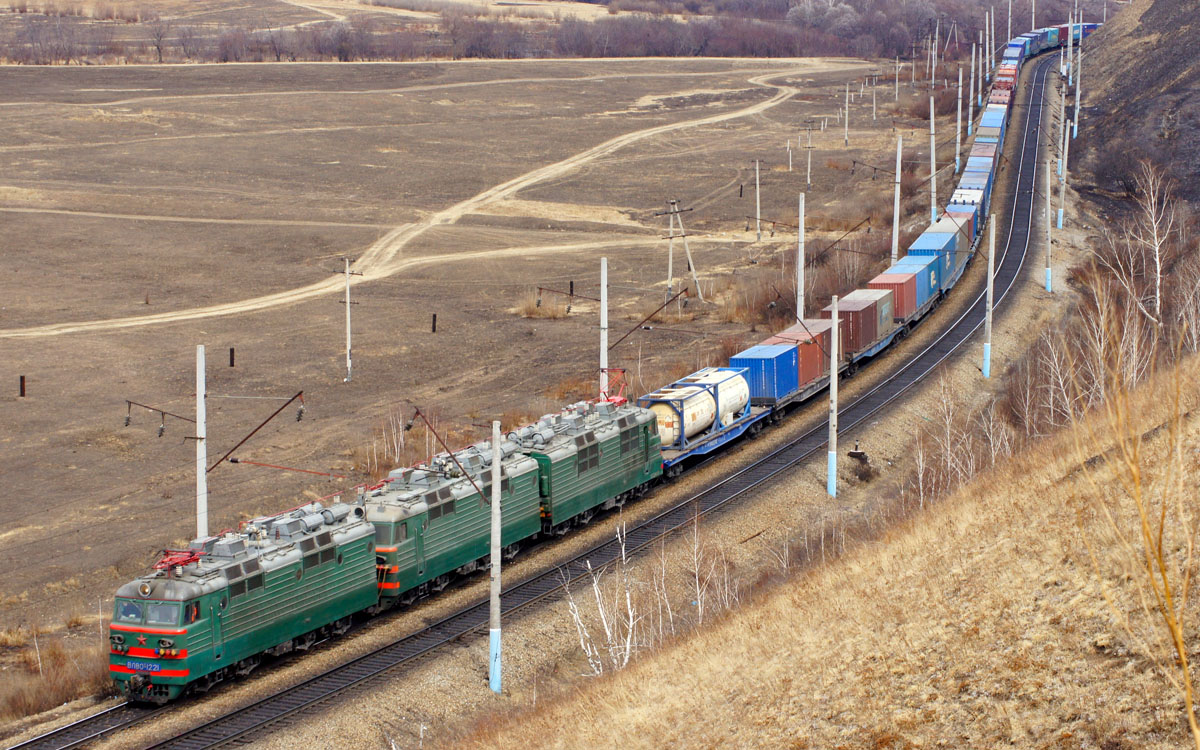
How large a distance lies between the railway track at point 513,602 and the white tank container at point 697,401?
2185 millimetres

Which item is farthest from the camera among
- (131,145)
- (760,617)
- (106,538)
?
(131,145)

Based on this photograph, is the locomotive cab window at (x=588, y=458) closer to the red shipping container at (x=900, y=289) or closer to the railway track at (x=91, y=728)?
the railway track at (x=91, y=728)

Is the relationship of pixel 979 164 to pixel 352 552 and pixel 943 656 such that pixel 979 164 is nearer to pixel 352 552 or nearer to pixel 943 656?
Answer: pixel 352 552

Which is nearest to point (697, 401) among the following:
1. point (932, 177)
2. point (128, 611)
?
point (128, 611)

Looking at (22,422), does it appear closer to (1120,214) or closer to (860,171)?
(1120,214)

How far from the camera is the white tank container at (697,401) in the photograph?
4375 cm

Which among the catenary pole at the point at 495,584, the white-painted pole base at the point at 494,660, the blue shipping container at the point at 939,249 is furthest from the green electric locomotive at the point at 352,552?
the blue shipping container at the point at 939,249

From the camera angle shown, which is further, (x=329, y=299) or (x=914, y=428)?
(x=329, y=299)

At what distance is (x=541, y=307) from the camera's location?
274ft

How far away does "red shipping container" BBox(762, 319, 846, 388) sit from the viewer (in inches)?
2035

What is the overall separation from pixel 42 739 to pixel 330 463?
2566cm

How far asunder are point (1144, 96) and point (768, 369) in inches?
3373

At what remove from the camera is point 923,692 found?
20281 mm

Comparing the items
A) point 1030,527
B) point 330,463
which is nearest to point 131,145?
point 330,463
